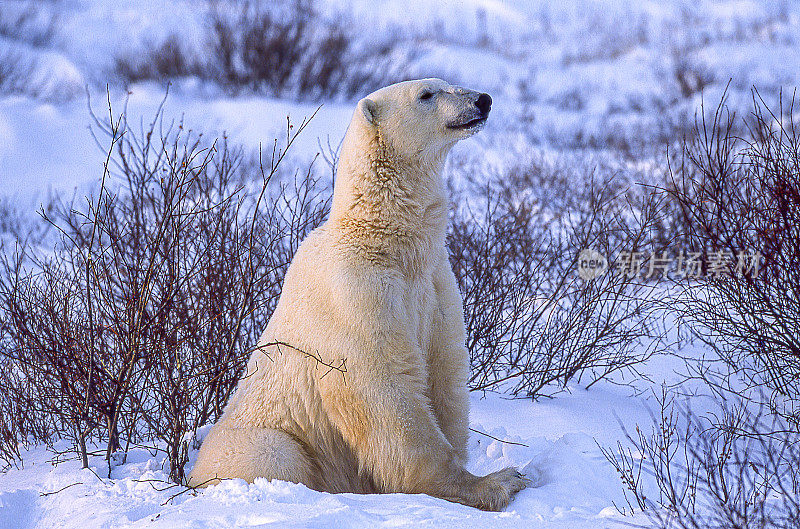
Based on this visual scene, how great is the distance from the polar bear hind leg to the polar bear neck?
2.28 ft

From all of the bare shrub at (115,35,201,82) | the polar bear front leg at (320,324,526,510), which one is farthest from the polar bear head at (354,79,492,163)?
the bare shrub at (115,35,201,82)

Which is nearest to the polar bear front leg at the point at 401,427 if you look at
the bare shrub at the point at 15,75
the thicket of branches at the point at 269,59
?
the bare shrub at the point at 15,75

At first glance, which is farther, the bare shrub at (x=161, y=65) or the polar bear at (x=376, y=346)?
the bare shrub at (x=161, y=65)

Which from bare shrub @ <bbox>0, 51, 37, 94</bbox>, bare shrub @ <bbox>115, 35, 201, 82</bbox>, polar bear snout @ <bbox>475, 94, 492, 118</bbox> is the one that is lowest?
polar bear snout @ <bbox>475, 94, 492, 118</bbox>

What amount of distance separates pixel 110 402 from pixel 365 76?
14.9 metres

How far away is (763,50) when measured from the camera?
2431cm

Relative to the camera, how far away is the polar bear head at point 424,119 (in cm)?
255

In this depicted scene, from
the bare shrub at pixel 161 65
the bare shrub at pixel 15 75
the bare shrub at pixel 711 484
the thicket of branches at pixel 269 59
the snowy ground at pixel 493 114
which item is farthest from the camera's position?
the bare shrub at pixel 161 65

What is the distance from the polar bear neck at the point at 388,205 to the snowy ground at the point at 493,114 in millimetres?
353

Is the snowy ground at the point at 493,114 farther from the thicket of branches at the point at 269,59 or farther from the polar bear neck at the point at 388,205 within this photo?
Answer: the thicket of branches at the point at 269,59

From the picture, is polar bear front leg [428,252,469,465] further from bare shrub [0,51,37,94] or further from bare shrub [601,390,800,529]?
bare shrub [0,51,37,94]

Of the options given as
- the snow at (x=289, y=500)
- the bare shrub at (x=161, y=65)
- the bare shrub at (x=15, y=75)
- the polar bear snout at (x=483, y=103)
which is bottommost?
the snow at (x=289, y=500)

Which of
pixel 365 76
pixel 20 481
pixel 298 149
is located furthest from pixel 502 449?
pixel 365 76

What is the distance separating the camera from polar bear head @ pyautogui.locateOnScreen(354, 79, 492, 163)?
255 cm
